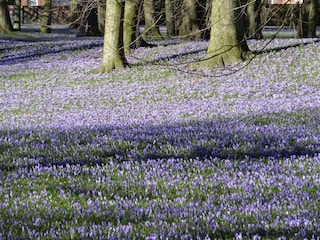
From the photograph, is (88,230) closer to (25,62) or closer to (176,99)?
(176,99)

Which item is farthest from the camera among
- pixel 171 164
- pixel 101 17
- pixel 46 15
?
pixel 46 15

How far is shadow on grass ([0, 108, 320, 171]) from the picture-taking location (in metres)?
8.19

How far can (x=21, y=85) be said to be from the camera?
2373cm

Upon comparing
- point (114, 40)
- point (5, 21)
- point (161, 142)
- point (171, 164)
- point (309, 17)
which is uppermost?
point (309, 17)

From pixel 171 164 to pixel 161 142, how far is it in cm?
194

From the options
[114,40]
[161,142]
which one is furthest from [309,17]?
Result: [161,142]

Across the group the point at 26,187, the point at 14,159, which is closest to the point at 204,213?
the point at 26,187

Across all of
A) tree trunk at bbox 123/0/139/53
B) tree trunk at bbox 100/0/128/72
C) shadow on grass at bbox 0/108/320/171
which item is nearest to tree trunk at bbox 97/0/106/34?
tree trunk at bbox 123/0/139/53

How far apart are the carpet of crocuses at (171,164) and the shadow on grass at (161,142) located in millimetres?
27

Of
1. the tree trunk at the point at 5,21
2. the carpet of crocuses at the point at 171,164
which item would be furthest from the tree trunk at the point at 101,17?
the carpet of crocuses at the point at 171,164

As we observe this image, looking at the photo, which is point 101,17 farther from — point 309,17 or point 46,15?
point 309,17

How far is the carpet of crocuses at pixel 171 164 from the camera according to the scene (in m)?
4.75

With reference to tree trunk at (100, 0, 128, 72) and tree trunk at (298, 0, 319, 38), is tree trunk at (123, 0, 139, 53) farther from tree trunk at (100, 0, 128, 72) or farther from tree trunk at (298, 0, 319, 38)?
tree trunk at (298, 0, 319, 38)

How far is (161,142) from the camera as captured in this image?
369 inches
